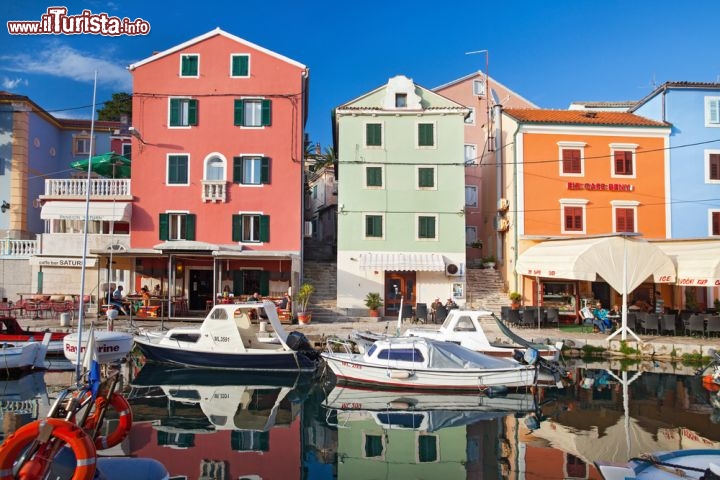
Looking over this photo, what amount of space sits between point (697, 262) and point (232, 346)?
18862mm

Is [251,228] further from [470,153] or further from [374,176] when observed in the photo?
[470,153]

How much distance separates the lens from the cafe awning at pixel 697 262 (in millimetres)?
21500

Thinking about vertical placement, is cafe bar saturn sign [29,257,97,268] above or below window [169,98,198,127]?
below

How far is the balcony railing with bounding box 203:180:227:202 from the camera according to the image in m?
29.0

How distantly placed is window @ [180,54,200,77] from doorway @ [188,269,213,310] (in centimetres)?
1081

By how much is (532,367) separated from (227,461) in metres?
9.28

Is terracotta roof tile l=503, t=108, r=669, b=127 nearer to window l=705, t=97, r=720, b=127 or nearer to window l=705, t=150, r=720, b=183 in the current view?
window l=705, t=97, r=720, b=127

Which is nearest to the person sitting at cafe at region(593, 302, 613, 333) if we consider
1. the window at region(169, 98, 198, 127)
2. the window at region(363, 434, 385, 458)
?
the window at region(363, 434, 385, 458)

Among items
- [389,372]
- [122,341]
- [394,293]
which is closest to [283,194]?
Result: [394,293]

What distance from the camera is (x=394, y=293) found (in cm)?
2984

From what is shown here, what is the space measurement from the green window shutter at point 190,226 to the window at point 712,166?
93.6 ft

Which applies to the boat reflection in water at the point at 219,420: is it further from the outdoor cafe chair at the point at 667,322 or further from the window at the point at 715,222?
the window at the point at 715,222

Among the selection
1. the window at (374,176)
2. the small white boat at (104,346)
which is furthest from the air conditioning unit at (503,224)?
the small white boat at (104,346)

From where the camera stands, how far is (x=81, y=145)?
123 ft
